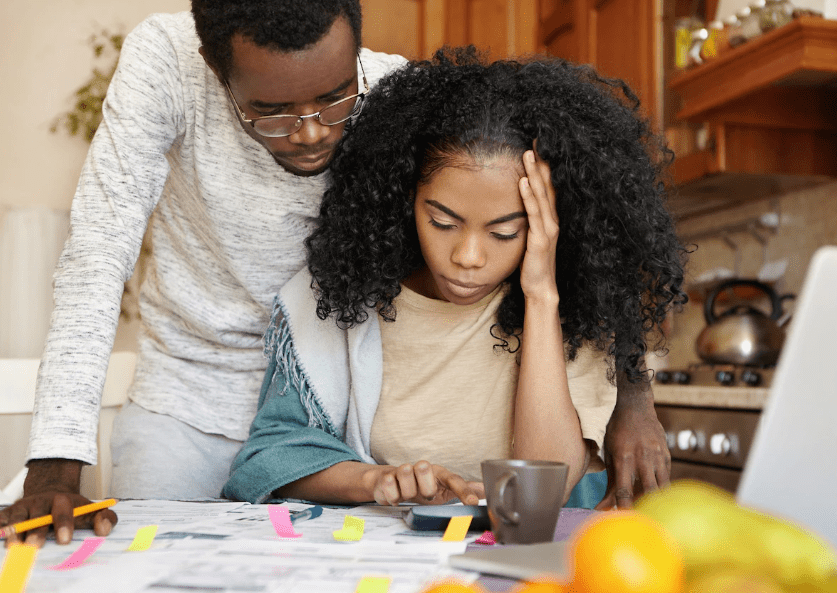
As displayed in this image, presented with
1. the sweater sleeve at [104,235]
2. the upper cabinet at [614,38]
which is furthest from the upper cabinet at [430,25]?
Answer: the sweater sleeve at [104,235]

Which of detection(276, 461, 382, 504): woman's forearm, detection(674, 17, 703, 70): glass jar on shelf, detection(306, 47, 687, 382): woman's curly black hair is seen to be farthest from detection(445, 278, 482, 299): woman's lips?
detection(674, 17, 703, 70): glass jar on shelf

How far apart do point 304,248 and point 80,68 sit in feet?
7.11

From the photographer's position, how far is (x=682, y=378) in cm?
232

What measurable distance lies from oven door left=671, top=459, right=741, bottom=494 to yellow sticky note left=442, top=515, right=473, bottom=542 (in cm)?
143

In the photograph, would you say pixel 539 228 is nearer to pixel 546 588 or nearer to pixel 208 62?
pixel 208 62

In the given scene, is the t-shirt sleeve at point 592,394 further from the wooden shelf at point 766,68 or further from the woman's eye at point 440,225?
the wooden shelf at point 766,68

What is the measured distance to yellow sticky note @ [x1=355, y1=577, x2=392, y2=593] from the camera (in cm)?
55

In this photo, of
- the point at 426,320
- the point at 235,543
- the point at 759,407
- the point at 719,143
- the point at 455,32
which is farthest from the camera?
the point at 455,32

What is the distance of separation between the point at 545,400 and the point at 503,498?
0.44m

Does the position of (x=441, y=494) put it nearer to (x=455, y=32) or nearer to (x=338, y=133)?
(x=338, y=133)

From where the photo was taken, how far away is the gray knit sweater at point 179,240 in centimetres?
106

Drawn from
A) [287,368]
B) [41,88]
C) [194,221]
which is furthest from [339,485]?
[41,88]

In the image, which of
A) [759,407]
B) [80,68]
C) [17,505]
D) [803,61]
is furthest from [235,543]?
[80,68]

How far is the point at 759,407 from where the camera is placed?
1934mm
